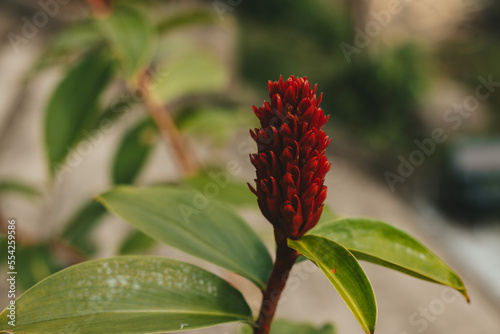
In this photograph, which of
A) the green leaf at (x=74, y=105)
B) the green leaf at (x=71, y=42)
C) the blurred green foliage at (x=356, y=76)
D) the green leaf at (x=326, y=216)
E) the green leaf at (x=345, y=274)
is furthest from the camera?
the blurred green foliage at (x=356, y=76)

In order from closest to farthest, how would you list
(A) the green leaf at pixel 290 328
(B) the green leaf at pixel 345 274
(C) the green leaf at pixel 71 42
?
(B) the green leaf at pixel 345 274 < (A) the green leaf at pixel 290 328 < (C) the green leaf at pixel 71 42

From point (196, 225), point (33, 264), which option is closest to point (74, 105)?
point (33, 264)

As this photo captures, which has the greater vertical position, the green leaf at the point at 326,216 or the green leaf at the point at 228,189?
the green leaf at the point at 326,216

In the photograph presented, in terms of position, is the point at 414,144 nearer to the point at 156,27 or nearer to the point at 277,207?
the point at 156,27

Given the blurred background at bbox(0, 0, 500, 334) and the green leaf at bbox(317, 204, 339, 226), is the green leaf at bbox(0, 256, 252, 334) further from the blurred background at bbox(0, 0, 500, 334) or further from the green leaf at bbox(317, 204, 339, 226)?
the blurred background at bbox(0, 0, 500, 334)

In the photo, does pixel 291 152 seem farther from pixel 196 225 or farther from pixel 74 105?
pixel 74 105

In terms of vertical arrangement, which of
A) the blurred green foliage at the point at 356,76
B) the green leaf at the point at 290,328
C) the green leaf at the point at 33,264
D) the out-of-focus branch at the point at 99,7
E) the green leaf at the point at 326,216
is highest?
the blurred green foliage at the point at 356,76

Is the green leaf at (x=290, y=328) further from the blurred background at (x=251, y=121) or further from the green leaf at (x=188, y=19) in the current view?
the green leaf at (x=188, y=19)

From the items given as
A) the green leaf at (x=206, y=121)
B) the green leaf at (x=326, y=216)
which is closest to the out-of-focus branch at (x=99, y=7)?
the green leaf at (x=206, y=121)

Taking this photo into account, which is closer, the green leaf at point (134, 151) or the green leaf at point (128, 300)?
the green leaf at point (128, 300)
